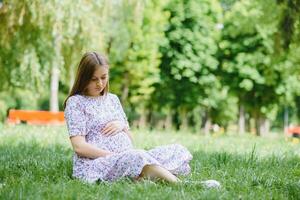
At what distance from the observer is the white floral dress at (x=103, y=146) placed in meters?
5.44

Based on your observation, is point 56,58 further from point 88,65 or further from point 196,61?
point 88,65

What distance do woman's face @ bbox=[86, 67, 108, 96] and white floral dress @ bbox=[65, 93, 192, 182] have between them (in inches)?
3.5

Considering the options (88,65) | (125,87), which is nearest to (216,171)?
(88,65)

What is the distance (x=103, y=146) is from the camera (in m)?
5.77

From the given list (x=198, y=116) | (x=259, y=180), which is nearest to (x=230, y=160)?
(x=259, y=180)

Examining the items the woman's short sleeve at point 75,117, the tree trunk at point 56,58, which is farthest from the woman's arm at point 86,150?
the tree trunk at point 56,58

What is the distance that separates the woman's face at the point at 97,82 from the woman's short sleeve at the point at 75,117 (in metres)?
→ 0.17

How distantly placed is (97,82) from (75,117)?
41 cm

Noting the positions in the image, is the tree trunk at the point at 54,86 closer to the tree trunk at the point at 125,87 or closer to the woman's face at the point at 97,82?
the tree trunk at the point at 125,87

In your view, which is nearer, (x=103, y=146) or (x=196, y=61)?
(x=103, y=146)

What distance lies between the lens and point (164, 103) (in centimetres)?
3125

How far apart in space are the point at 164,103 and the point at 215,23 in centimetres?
525

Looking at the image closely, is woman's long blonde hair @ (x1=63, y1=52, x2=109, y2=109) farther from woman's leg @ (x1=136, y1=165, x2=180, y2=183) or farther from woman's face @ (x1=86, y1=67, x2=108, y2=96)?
woman's leg @ (x1=136, y1=165, x2=180, y2=183)

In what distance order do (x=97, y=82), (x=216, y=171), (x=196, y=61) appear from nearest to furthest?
(x=97, y=82) < (x=216, y=171) < (x=196, y=61)
